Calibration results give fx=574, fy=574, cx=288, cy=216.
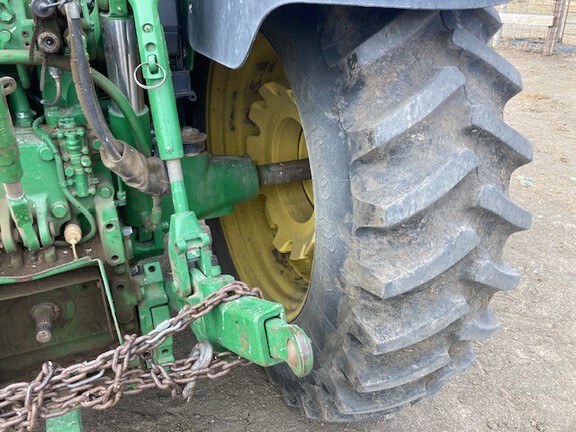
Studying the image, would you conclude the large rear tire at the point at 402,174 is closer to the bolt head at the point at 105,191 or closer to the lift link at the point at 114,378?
the lift link at the point at 114,378

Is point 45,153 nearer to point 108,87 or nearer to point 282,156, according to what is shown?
point 108,87

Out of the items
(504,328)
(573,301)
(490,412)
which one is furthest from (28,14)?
(573,301)

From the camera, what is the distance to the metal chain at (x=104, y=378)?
3.99 feet

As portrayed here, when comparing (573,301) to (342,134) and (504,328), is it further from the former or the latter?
(342,134)

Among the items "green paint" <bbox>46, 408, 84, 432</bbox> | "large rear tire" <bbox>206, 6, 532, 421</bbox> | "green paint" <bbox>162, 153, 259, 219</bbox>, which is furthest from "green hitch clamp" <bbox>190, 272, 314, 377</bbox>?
"green paint" <bbox>162, 153, 259, 219</bbox>

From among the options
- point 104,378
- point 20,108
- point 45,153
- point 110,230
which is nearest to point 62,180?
point 45,153

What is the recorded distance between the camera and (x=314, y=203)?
159cm

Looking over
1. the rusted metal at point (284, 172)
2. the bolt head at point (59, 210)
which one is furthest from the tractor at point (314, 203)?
the rusted metal at point (284, 172)

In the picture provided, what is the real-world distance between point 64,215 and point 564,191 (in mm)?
3794

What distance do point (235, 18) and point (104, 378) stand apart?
0.88 m

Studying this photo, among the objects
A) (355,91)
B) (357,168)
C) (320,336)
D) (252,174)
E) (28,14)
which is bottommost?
(320,336)

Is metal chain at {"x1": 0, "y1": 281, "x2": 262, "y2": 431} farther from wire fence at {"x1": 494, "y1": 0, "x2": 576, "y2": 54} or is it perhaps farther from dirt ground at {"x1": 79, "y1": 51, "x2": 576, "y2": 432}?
wire fence at {"x1": 494, "y1": 0, "x2": 576, "y2": 54}

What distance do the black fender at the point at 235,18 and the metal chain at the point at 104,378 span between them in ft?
1.81

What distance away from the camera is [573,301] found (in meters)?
2.98
